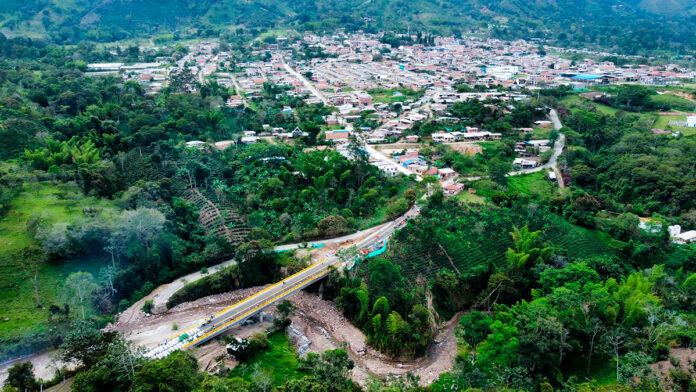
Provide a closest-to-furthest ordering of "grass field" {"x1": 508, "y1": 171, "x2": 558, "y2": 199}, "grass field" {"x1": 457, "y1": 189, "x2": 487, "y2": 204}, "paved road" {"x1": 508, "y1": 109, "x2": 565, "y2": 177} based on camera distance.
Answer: "grass field" {"x1": 457, "y1": 189, "x2": 487, "y2": 204}, "grass field" {"x1": 508, "y1": 171, "x2": 558, "y2": 199}, "paved road" {"x1": 508, "y1": 109, "x2": 565, "y2": 177}

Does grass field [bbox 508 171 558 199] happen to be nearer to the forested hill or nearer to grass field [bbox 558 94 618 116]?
grass field [bbox 558 94 618 116]

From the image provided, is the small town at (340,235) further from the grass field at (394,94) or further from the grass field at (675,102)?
the grass field at (394,94)

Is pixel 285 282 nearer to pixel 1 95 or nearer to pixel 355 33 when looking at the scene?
pixel 1 95

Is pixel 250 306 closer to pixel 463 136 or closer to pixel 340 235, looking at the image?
pixel 340 235

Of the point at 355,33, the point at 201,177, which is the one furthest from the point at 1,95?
the point at 355,33

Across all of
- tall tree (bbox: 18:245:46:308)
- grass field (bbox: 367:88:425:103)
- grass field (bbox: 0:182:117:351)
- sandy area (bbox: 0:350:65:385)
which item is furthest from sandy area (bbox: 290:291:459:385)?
grass field (bbox: 367:88:425:103)

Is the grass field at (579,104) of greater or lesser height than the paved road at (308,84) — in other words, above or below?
below

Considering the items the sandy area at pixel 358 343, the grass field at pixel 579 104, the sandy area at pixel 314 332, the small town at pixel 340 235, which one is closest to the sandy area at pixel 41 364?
the small town at pixel 340 235
